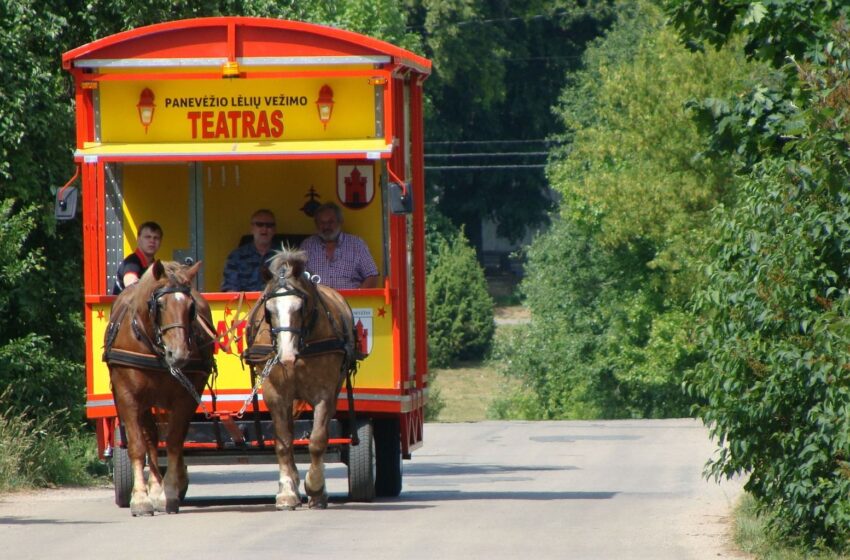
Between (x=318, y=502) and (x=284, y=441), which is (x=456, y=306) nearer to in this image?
(x=318, y=502)

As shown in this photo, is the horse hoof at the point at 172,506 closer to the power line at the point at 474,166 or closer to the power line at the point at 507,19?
the power line at the point at 507,19

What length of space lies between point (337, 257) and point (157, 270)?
2.10 metres

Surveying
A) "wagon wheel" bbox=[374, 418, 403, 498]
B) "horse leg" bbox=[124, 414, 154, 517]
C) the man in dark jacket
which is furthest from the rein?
"wagon wheel" bbox=[374, 418, 403, 498]

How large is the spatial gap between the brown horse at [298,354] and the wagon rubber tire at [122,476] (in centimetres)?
138

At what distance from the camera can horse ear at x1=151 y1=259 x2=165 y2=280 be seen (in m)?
12.8

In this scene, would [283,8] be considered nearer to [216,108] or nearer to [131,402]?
[216,108]

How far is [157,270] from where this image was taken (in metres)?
12.9

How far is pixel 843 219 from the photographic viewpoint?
33.3 ft

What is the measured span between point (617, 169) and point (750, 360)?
37059 mm

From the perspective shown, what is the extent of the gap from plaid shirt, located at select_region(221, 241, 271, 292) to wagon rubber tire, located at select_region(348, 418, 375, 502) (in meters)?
1.49

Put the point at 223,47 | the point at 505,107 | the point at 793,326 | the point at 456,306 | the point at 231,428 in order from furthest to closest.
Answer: the point at 505,107 → the point at 456,306 → the point at 223,47 → the point at 231,428 → the point at 793,326

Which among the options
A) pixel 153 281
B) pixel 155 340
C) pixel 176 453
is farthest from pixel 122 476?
pixel 153 281

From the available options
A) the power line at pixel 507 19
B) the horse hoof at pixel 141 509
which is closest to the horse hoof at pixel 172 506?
the horse hoof at pixel 141 509

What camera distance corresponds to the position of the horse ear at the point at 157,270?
12.8 meters
